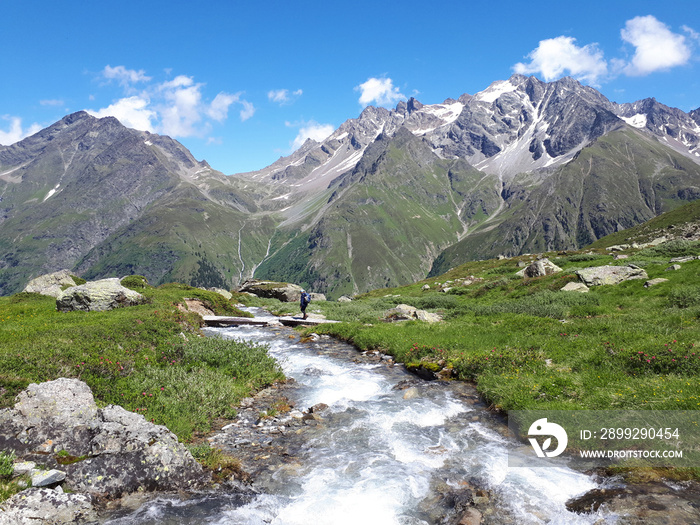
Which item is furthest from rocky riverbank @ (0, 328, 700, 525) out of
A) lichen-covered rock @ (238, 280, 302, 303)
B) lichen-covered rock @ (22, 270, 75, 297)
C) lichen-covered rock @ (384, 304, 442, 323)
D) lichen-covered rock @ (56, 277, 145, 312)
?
lichen-covered rock @ (238, 280, 302, 303)

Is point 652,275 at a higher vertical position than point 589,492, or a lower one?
higher

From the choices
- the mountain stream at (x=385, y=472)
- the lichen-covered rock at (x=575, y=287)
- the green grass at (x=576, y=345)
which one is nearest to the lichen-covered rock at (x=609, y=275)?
the green grass at (x=576, y=345)

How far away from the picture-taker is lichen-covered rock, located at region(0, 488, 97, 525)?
692cm

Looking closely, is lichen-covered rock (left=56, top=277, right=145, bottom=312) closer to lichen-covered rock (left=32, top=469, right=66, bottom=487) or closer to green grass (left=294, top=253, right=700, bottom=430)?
green grass (left=294, top=253, right=700, bottom=430)

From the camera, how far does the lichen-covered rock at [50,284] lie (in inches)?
1488

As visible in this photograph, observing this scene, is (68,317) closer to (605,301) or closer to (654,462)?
(654,462)

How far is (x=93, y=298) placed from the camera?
26.8 metres

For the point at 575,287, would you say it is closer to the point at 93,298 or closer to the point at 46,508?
the point at 46,508

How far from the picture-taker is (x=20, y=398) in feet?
33.9

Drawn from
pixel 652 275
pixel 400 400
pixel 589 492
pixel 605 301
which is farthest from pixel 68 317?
pixel 652 275

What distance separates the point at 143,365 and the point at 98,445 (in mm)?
7032

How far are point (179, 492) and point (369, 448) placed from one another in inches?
224

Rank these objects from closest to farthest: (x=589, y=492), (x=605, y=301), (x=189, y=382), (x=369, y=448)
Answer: (x=589, y=492)
(x=369, y=448)
(x=189, y=382)
(x=605, y=301)

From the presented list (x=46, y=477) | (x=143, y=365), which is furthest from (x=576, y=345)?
(x=143, y=365)
